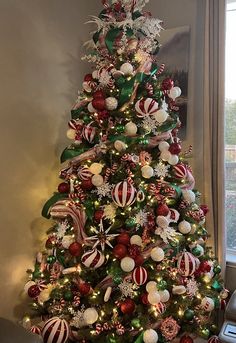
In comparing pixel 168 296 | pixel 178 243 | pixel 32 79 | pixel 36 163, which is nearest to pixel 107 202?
pixel 178 243

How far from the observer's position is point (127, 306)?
1629 millimetres

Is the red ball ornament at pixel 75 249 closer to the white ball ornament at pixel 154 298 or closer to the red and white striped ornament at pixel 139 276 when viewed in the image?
the red and white striped ornament at pixel 139 276

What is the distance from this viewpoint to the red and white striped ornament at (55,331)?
164 cm

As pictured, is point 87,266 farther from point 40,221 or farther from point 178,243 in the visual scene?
point 40,221

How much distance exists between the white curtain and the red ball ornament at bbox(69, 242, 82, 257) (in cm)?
91

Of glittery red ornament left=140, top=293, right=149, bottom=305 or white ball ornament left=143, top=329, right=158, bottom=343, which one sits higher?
glittery red ornament left=140, top=293, right=149, bottom=305

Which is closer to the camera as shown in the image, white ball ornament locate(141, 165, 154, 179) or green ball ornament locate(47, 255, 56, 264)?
white ball ornament locate(141, 165, 154, 179)

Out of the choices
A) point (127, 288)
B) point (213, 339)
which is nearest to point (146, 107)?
point (127, 288)

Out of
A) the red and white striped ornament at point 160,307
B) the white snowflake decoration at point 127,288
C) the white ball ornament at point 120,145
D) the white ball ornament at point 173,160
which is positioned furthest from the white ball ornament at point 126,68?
the red and white striped ornament at point 160,307

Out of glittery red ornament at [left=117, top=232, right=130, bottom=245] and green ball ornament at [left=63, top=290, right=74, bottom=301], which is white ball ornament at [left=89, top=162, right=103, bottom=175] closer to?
glittery red ornament at [left=117, top=232, right=130, bottom=245]

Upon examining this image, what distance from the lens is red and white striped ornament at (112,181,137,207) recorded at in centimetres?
162

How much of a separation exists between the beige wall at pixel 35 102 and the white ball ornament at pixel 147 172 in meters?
0.73

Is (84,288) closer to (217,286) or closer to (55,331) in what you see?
(55,331)

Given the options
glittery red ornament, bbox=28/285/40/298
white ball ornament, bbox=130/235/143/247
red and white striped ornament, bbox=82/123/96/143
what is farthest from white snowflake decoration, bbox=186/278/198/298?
red and white striped ornament, bbox=82/123/96/143
